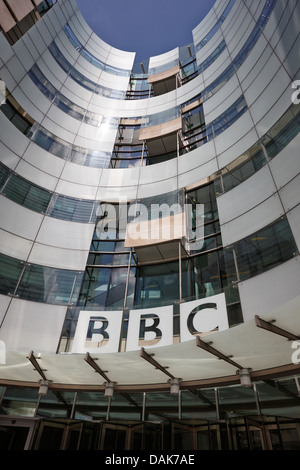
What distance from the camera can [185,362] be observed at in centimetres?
902

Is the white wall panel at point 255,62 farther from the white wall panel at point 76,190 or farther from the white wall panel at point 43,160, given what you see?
the white wall panel at point 43,160

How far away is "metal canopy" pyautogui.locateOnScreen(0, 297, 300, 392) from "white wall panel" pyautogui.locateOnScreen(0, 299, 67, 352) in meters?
1.17

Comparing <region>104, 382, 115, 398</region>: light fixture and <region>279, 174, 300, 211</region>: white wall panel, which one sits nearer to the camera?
<region>104, 382, 115, 398</region>: light fixture

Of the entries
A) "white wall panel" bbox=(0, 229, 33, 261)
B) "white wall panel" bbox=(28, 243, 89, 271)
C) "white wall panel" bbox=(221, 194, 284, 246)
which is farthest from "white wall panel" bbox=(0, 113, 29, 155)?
"white wall panel" bbox=(221, 194, 284, 246)

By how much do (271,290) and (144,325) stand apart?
5107 mm

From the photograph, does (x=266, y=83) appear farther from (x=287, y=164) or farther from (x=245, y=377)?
(x=245, y=377)

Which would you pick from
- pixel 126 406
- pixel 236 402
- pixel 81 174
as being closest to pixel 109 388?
pixel 126 406

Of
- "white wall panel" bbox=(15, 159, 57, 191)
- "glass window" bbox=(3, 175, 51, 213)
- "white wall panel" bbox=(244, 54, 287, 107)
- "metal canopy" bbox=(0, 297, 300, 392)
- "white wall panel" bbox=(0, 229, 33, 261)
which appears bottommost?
"metal canopy" bbox=(0, 297, 300, 392)

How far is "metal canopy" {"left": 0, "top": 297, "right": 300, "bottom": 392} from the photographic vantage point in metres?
Result: 7.63

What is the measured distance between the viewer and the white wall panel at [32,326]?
452 inches

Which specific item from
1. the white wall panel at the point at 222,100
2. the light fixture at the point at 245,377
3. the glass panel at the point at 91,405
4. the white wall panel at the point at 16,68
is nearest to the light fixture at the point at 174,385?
the light fixture at the point at 245,377

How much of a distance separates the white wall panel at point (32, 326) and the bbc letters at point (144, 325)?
1152mm

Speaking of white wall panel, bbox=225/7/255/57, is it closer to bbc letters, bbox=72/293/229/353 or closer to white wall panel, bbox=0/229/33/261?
bbc letters, bbox=72/293/229/353
